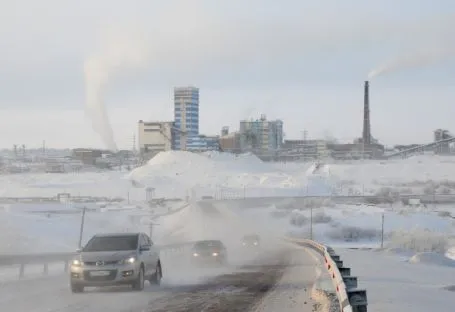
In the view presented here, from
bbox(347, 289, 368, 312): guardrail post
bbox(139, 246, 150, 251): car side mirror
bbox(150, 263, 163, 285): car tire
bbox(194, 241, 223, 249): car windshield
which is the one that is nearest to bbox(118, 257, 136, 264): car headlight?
bbox(139, 246, 150, 251): car side mirror

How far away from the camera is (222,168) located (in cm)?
17738

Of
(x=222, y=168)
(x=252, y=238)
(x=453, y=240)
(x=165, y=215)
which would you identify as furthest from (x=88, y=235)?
(x=222, y=168)

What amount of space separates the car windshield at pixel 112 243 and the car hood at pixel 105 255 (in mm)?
538

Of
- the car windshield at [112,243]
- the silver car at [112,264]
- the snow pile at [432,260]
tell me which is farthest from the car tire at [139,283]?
the snow pile at [432,260]

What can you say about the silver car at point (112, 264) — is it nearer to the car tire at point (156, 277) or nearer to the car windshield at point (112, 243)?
the car windshield at point (112, 243)

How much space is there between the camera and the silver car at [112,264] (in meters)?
19.5

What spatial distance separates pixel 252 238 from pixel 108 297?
37.7 m

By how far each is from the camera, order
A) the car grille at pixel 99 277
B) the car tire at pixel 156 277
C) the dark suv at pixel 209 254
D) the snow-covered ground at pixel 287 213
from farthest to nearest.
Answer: the snow-covered ground at pixel 287 213 < the dark suv at pixel 209 254 < the car tire at pixel 156 277 < the car grille at pixel 99 277

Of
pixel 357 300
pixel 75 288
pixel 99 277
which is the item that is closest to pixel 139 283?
pixel 99 277

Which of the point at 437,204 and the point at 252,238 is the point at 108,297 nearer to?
the point at 252,238

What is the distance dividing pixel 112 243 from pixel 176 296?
3.62 m

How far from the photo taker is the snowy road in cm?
1598

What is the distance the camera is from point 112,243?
2128cm

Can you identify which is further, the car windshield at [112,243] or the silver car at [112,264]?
the car windshield at [112,243]
